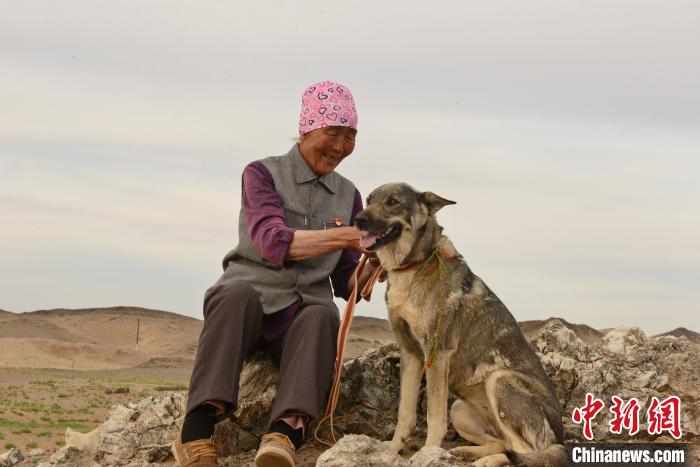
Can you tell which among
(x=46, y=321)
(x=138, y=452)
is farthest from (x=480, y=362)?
(x=46, y=321)

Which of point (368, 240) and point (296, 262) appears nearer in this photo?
point (368, 240)

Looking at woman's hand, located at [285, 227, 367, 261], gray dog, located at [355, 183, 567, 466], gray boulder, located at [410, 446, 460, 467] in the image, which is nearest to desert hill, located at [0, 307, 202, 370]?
woman's hand, located at [285, 227, 367, 261]

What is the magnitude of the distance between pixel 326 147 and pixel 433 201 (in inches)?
41.6

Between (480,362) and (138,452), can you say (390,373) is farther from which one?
(138,452)

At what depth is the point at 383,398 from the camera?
7.58m

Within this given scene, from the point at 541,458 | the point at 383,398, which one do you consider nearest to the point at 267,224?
the point at 383,398

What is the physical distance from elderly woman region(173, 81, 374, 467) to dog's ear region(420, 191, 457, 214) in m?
0.59

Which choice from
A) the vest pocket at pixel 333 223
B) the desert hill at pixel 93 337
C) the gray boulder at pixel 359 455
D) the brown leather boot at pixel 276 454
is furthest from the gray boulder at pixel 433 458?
the desert hill at pixel 93 337

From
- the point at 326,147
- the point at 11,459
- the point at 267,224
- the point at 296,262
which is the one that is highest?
the point at 326,147

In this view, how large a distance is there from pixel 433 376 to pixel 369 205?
1327 mm

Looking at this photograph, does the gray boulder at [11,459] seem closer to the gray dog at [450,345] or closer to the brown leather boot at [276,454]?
the brown leather boot at [276,454]

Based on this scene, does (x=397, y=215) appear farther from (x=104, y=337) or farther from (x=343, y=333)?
(x=104, y=337)

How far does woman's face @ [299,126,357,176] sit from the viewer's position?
6.71 meters

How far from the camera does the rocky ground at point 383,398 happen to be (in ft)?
23.7
